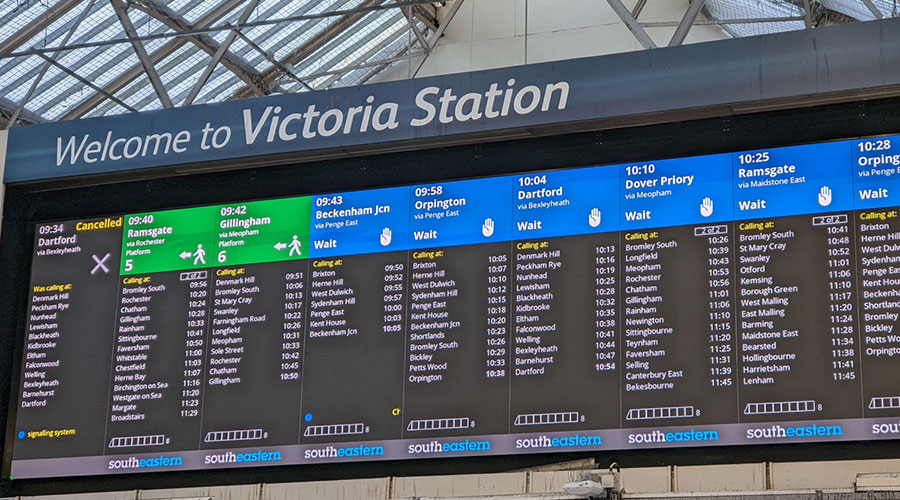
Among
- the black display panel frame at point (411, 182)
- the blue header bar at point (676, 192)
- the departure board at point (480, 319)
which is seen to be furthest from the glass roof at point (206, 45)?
the blue header bar at point (676, 192)

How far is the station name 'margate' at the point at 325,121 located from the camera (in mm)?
8617

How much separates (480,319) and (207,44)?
9.57 m

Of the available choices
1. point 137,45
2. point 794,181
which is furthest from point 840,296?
point 137,45

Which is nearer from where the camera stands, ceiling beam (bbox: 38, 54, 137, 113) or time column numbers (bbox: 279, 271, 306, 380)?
time column numbers (bbox: 279, 271, 306, 380)

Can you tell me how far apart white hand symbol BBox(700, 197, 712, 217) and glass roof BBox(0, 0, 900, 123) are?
7.29m

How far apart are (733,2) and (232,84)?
6.58 meters

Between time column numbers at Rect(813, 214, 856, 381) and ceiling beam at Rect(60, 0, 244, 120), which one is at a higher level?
ceiling beam at Rect(60, 0, 244, 120)

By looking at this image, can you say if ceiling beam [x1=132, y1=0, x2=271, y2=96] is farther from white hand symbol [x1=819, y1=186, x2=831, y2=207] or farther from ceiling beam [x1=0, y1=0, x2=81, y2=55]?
white hand symbol [x1=819, y1=186, x2=831, y2=207]

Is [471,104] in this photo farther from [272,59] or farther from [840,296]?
[272,59]

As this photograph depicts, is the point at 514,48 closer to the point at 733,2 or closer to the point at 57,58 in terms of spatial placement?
the point at 733,2

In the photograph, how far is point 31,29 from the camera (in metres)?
15.6

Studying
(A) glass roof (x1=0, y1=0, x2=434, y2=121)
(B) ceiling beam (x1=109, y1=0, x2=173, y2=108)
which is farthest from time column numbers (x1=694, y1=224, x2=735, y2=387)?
(A) glass roof (x1=0, y1=0, x2=434, y2=121)

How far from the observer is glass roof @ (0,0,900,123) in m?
15.6

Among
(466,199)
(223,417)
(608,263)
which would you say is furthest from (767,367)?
(223,417)
